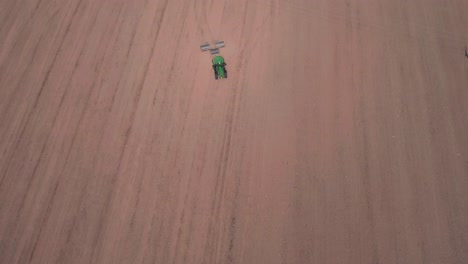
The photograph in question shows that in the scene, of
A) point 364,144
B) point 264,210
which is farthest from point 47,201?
point 364,144

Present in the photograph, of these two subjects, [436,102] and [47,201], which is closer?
[47,201]

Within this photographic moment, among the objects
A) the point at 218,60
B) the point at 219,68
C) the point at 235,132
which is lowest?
the point at 235,132

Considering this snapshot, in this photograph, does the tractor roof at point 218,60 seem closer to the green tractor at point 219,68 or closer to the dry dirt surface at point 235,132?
the green tractor at point 219,68

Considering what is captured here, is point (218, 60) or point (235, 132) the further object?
point (218, 60)

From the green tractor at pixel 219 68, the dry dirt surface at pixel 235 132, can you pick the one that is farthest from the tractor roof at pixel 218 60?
the dry dirt surface at pixel 235 132

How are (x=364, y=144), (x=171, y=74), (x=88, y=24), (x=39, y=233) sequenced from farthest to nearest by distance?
(x=88, y=24), (x=171, y=74), (x=364, y=144), (x=39, y=233)

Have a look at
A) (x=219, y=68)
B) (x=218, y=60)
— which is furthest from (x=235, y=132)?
(x=218, y=60)

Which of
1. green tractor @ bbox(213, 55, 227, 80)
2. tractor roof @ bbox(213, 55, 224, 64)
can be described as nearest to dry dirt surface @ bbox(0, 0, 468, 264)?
green tractor @ bbox(213, 55, 227, 80)

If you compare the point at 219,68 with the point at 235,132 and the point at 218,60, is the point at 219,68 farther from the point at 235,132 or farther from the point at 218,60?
the point at 235,132

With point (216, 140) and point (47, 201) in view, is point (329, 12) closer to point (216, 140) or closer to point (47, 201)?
point (216, 140)
